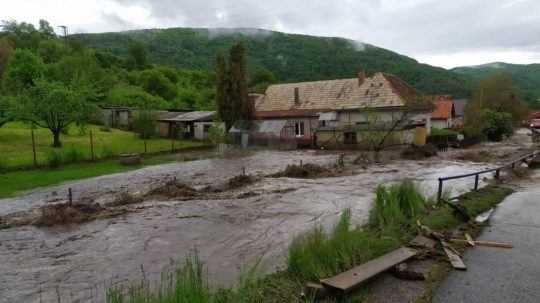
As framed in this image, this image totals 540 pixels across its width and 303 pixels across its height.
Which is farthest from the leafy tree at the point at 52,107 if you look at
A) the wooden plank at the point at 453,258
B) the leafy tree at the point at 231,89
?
the wooden plank at the point at 453,258

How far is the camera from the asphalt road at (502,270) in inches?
206

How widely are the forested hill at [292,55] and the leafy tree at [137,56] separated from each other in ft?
22.0

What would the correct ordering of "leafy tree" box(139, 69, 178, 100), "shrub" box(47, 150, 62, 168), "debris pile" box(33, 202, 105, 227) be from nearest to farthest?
"debris pile" box(33, 202, 105, 227) → "shrub" box(47, 150, 62, 168) → "leafy tree" box(139, 69, 178, 100)

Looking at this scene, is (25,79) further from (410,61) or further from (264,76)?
(410,61)

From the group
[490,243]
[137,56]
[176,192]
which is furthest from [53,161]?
[137,56]

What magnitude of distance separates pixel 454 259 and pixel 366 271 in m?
2.07

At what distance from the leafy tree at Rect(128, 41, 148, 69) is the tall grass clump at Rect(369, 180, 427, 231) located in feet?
283

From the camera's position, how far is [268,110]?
129 ft

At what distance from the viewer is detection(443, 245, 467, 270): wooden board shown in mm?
6102

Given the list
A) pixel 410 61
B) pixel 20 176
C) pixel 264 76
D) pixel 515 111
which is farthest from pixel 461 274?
pixel 410 61

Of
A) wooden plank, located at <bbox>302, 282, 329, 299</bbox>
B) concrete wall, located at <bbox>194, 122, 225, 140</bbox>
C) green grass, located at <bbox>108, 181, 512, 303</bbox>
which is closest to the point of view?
green grass, located at <bbox>108, 181, 512, 303</bbox>

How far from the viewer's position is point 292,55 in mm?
83125

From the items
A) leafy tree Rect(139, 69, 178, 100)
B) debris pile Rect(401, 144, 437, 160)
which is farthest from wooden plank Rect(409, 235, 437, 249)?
leafy tree Rect(139, 69, 178, 100)

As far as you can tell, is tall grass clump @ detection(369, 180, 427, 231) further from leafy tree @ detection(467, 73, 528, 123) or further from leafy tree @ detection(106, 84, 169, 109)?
leafy tree @ detection(106, 84, 169, 109)
